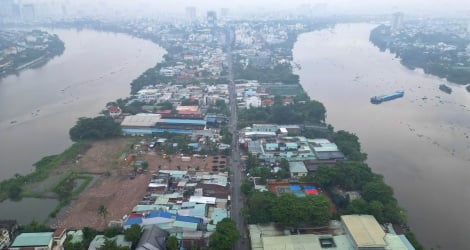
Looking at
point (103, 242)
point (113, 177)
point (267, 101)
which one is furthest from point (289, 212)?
point (267, 101)

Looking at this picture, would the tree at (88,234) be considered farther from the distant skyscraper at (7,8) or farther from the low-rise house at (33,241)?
the distant skyscraper at (7,8)

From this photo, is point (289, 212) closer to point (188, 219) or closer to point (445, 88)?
point (188, 219)

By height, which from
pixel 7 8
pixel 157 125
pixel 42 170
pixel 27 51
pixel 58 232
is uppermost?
pixel 7 8

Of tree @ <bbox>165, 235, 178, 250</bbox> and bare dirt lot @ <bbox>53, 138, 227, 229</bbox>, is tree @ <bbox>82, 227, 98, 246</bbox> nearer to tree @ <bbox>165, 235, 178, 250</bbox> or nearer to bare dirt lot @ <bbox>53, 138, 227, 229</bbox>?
bare dirt lot @ <bbox>53, 138, 227, 229</bbox>

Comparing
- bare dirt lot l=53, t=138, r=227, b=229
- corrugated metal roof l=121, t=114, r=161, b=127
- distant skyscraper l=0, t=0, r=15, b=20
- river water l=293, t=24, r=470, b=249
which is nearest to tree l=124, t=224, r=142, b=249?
bare dirt lot l=53, t=138, r=227, b=229

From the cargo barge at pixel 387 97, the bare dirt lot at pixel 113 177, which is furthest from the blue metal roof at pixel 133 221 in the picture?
the cargo barge at pixel 387 97

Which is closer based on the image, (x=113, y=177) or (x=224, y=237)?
(x=224, y=237)

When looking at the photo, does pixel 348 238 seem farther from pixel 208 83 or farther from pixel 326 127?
pixel 208 83
